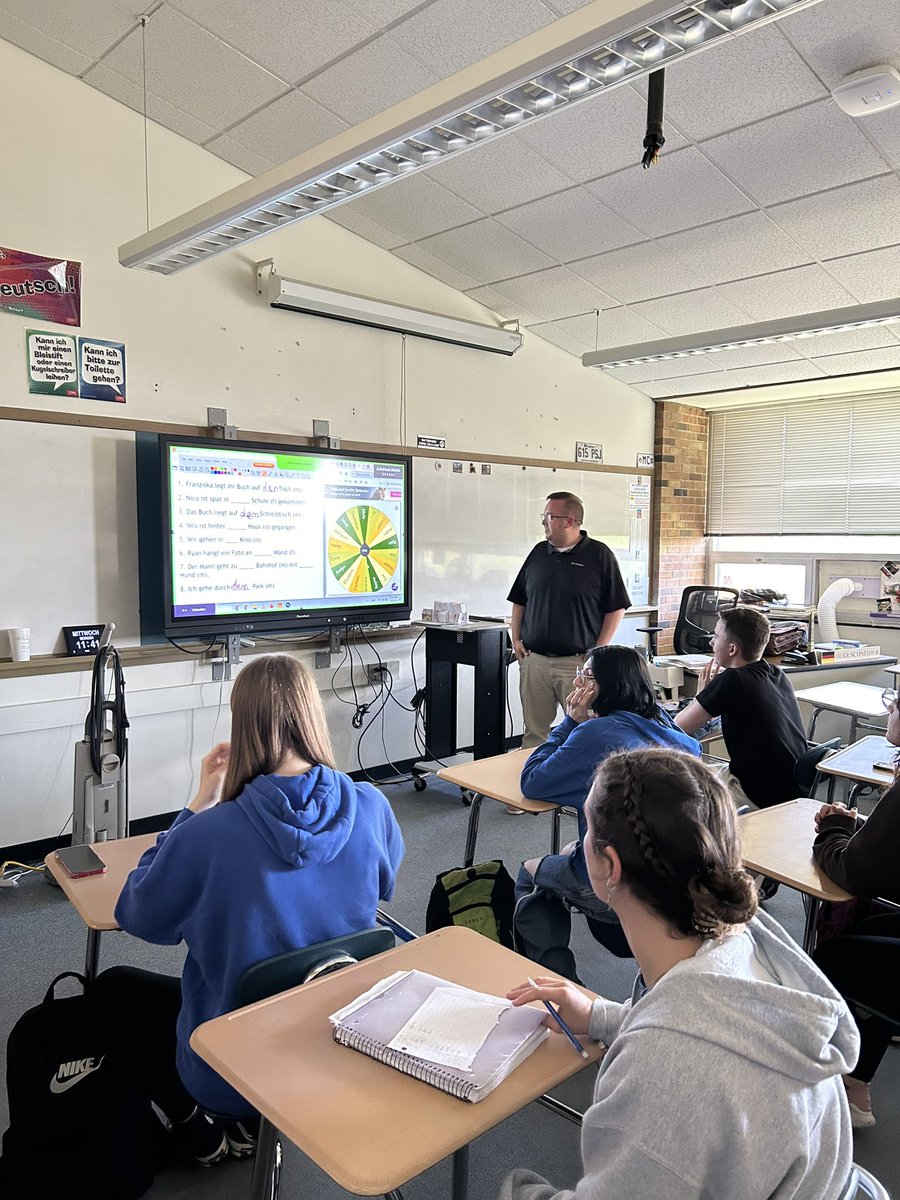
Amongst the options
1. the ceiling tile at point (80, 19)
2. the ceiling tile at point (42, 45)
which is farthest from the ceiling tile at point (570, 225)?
the ceiling tile at point (42, 45)

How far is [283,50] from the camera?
10.5 feet

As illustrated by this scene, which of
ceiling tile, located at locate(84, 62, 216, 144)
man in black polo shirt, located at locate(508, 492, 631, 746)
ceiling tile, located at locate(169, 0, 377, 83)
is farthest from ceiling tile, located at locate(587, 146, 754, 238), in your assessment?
ceiling tile, located at locate(84, 62, 216, 144)

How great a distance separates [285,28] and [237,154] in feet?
3.45

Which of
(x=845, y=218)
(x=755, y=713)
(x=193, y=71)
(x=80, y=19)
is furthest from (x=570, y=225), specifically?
(x=755, y=713)

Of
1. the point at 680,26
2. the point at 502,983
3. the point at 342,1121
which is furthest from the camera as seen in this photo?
the point at 680,26

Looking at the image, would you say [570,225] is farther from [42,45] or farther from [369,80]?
[42,45]

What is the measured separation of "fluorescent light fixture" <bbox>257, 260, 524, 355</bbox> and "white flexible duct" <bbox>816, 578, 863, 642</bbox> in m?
2.84

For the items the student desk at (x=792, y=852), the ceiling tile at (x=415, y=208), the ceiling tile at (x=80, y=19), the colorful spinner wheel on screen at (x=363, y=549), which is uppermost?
the ceiling tile at (x=80, y=19)

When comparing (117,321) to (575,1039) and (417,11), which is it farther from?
(575,1039)

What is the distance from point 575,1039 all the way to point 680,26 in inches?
83.8

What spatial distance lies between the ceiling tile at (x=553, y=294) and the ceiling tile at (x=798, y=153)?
1.27 m

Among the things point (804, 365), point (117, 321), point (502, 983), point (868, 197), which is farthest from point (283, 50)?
point (804, 365)

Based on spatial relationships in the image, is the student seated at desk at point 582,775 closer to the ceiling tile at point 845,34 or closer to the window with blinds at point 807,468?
the ceiling tile at point 845,34

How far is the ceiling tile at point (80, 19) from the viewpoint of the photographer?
3117 mm
